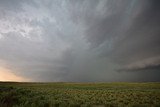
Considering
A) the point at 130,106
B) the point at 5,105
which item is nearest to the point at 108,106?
the point at 130,106

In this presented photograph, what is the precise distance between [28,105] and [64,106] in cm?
441

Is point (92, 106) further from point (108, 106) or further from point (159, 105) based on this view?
point (159, 105)

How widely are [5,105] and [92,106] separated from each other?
10.4 meters

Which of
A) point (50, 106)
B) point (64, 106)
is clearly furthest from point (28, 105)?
point (64, 106)

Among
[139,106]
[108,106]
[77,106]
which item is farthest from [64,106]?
[139,106]

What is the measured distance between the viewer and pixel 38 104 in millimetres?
21062

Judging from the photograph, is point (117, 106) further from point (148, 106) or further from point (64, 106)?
point (64, 106)

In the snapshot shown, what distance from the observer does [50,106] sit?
20.5 m

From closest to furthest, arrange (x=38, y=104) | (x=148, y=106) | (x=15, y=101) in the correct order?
1. (x=148, y=106)
2. (x=38, y=104)
3. (x=15, y=101)

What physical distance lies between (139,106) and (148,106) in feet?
3.17

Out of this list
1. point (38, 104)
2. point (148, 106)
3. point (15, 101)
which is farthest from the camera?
point (15, 101)

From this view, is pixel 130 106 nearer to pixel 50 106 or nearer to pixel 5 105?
pixel 50 106

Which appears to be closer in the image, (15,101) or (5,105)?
(5,105)

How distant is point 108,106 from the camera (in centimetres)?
2041
